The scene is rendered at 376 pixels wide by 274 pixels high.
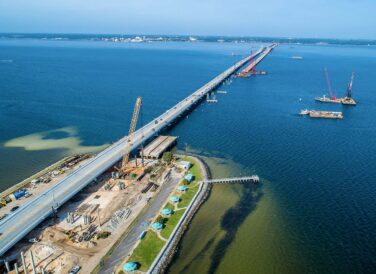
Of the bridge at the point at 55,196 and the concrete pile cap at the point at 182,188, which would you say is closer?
the bridge at the point at 55,196

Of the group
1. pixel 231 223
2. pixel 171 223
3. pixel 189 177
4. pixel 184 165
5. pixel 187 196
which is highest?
pixel 184 165

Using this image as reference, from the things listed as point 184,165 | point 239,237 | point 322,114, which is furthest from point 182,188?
point 322,114

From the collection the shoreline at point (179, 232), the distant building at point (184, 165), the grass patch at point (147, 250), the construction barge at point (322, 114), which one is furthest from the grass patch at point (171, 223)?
the construction barge at point (322, 114)

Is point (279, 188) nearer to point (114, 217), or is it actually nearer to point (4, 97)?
point (114, 217)

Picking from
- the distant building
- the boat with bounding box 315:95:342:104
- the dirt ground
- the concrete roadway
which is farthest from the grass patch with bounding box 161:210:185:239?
the boat with bounding box 315:95:342:104

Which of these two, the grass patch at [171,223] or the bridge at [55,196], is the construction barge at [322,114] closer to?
the bridge at [55,196]

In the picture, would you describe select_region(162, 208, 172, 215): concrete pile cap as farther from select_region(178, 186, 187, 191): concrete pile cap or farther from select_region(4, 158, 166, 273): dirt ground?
select_region(178, 186, 187, 191): concrete pile cap

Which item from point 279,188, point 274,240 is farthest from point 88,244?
point 279,188

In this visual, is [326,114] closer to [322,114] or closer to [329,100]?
[322,114]
